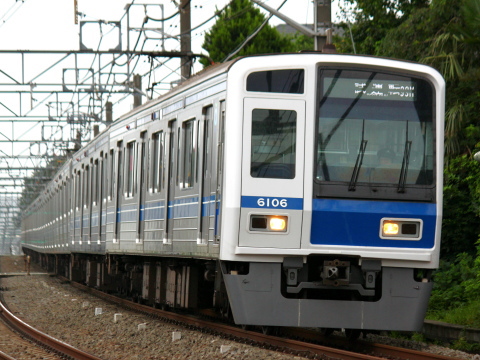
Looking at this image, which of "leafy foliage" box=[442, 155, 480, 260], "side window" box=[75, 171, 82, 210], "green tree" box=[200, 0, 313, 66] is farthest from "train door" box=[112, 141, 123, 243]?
"green tree" box=[200, 0, 313, 66]

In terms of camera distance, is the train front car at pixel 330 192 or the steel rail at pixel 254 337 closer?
the steel rail at pixel 254 337

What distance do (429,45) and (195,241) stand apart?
8452 millimetres

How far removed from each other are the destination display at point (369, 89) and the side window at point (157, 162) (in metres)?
3.73

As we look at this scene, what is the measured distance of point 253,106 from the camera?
31.2ft

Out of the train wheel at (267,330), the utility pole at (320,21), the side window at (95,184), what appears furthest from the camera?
the side window at (95,184)

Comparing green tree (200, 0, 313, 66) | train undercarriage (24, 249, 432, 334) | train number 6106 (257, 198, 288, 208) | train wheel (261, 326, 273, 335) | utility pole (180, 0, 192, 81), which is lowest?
train wheel (261, 326, 273, 335)

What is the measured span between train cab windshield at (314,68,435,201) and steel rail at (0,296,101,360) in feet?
9.42

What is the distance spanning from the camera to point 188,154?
38.2ft

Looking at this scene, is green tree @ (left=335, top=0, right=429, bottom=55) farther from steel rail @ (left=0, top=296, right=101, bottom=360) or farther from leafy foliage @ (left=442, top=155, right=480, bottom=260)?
steel rail @ (left=0, top=296, right=101, bottom=360)

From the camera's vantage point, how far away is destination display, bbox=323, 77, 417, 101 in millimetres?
9656

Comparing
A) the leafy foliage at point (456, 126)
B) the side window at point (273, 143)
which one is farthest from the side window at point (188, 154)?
the leafy foliage at point (456, 126)

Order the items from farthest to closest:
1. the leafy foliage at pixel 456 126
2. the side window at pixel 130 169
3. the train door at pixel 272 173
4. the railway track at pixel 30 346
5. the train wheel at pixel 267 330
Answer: the side window at pixel 130 169, the leafy foliage at pixel 456 126, the train wheel at pixel 267 330, the railway track at pixel 30 346, the train door at pixel 272 173

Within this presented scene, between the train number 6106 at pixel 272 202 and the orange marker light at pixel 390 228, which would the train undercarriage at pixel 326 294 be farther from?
the train number 6106 at pixel 272 202

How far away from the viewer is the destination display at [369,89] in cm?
966
